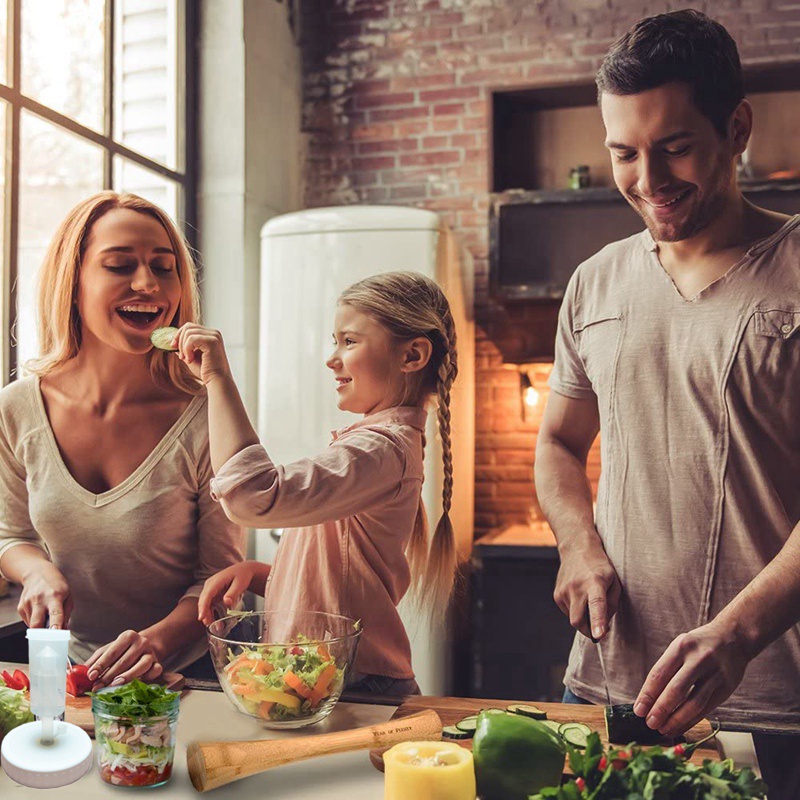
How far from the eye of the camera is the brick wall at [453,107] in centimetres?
378

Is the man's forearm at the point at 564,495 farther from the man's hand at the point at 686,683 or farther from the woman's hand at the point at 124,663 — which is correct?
the woman's hand at the point at 124,663

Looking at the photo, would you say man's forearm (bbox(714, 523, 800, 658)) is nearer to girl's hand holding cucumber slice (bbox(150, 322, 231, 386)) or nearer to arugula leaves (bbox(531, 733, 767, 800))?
arugula leaves (bbox(531, 733, 767, 800))

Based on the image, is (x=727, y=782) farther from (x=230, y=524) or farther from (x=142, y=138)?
(x=142, y=138)

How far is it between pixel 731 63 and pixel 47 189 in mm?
2163

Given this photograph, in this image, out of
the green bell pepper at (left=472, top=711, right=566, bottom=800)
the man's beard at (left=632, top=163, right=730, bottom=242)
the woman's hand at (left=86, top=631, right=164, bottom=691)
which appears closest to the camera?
the green bell pepper at (left=472, top=711, right=566, bottom=800)

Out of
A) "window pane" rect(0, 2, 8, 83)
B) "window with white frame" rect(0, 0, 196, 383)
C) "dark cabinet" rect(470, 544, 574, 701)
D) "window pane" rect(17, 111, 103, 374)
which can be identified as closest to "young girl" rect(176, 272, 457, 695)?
"window with white frame" rect(0, 0, 196, 383)

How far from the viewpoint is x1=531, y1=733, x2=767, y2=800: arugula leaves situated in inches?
32.3

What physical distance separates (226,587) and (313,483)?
0.27m

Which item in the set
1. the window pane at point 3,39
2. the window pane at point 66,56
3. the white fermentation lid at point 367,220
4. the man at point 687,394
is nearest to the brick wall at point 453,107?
the white fermentation lid at point 367,220

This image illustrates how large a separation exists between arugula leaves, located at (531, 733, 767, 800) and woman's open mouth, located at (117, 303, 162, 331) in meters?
1.00

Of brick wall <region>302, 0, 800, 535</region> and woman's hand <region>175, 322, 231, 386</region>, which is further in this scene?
brick wall <region>302, 0, 800, 535</region>

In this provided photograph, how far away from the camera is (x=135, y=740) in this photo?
101cm

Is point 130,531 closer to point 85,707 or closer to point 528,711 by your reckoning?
point 85,707

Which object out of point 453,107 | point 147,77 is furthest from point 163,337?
point 453,107
